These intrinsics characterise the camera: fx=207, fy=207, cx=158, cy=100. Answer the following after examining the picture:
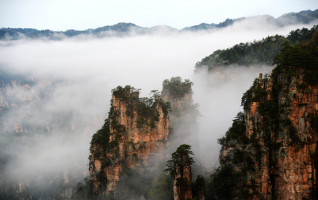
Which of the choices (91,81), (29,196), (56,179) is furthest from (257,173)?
(91,81)

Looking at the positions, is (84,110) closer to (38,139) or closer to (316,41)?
(38,139)

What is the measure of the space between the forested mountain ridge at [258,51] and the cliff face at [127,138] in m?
34.3

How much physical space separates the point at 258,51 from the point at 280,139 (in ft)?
140

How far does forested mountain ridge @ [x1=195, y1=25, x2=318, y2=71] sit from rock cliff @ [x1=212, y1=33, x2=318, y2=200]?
87.4 ft

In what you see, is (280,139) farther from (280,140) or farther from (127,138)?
(127,138)

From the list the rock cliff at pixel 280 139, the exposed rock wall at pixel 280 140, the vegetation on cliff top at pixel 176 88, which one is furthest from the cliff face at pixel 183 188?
the vegetation on cliff top at pixel 176 88

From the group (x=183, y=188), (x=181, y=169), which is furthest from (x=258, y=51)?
(x=183, y=188)

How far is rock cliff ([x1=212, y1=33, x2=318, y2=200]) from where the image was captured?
88.6 ft

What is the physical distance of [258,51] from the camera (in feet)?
208

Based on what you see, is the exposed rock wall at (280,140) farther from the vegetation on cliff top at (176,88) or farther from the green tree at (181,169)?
the vegetation on cliff top at (176,88)

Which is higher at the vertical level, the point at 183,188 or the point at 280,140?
the point at 280,140

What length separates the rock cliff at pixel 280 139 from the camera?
88.6ft

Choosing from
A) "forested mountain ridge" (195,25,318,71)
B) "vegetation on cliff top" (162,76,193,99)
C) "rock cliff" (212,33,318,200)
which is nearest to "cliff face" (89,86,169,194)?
"vegetation on cliff top" (162,76,193,99)

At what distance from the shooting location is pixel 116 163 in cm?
4547
